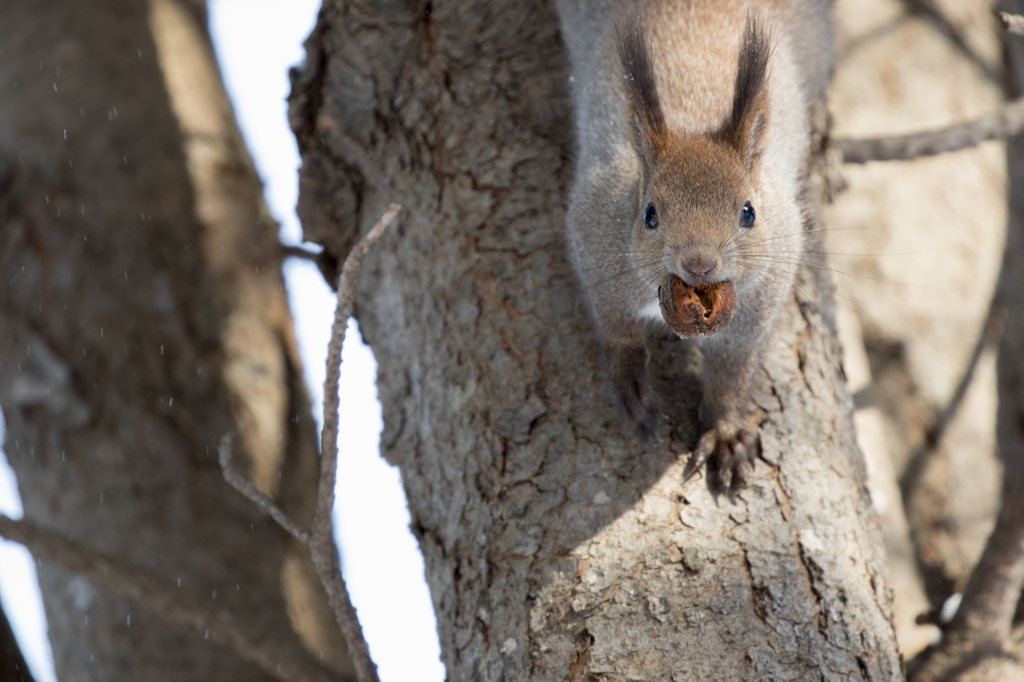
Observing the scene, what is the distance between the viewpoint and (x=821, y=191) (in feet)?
7.65

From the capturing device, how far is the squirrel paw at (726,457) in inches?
67.2

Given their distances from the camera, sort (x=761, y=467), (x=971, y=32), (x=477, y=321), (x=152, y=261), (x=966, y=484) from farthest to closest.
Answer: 1. (x=971, y=32)
2. (x=966, y=484)
3. (x=152, y=261)
4. (x=477, y=321)
5. (x=761, y=467)

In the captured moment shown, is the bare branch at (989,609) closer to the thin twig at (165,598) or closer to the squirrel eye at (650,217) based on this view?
the squirrel eye at (650,217)

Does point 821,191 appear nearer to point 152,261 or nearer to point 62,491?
point 152,261

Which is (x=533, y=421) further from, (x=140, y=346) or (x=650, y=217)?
(x=140, y=346)

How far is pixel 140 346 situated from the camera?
2652 millimetres

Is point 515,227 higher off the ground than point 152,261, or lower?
lower

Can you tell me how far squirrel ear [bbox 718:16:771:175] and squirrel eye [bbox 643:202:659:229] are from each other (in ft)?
0.79

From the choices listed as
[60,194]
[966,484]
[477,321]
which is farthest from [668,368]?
[60,194]

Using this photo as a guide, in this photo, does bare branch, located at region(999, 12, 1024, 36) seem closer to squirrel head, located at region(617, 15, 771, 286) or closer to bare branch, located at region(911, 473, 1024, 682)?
squirrel head, located at region(617, 15, 771, 286)

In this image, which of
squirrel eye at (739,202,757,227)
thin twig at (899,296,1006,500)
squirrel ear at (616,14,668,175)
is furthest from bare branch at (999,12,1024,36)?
thin twig at (899,296,1006,500)

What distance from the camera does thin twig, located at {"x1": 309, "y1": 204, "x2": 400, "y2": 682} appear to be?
153cm

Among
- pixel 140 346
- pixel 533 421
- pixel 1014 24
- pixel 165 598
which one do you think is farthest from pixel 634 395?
pixel 140 346

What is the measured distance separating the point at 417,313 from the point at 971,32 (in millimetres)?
2591
